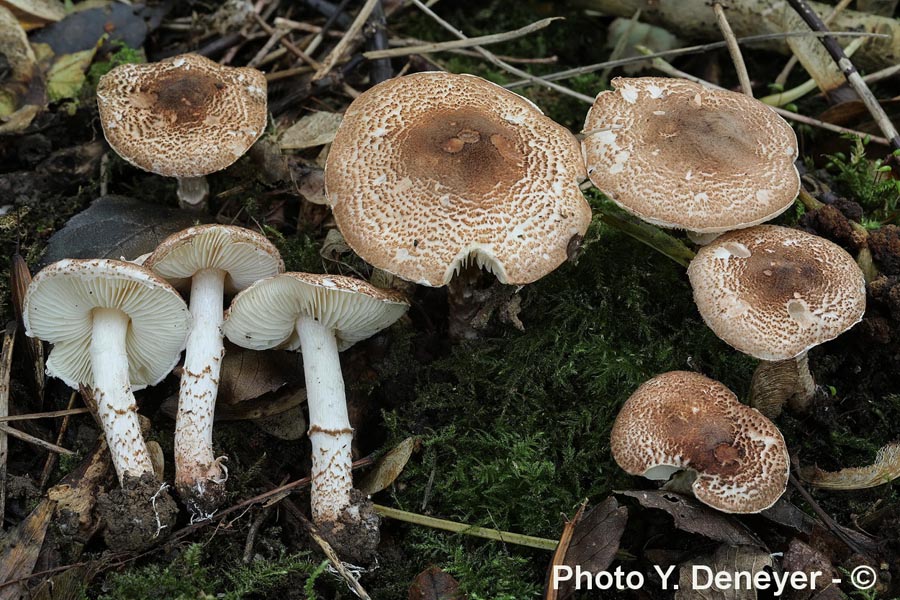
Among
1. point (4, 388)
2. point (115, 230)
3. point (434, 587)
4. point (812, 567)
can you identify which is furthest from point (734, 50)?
point (4, 388)

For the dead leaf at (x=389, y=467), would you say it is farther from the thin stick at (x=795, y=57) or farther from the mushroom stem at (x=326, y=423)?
the thin stick at (x=795, y=57)

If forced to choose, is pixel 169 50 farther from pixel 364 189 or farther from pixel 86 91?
pixel 364 189

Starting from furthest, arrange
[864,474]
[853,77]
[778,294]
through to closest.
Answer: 1. [853,77]
2. [864,474]
3. [778,294]

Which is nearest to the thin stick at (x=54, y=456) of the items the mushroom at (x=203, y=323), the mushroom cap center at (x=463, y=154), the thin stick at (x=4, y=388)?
the thin stick at (x=4, y=388)

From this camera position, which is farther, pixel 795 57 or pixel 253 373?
pixel 795 57

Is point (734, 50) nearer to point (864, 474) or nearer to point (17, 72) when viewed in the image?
point (864, 474)

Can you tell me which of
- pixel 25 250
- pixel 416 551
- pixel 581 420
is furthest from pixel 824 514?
pixel 25 250

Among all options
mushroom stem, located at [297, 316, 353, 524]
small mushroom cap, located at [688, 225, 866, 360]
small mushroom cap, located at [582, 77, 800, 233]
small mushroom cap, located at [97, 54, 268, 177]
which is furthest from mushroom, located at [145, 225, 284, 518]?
small mushroom cap, located at [688, 225, 866, 360]
